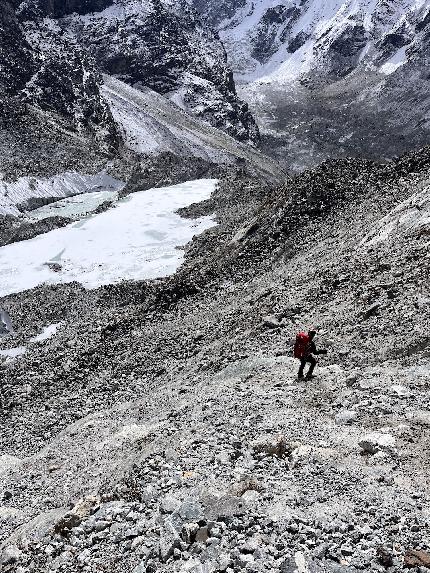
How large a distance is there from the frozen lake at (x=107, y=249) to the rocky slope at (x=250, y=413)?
27.1 ft

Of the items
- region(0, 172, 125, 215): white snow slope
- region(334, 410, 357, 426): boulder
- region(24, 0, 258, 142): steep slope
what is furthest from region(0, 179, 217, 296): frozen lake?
region(24, 0, 258, 142): steep slope

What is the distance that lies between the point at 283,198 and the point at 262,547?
71.2 feet

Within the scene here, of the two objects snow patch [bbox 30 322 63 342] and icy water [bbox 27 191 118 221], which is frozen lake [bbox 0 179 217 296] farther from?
icy water [bbox 27 191 118 221]

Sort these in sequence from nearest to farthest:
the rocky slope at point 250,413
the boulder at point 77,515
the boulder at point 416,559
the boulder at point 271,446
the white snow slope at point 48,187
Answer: the boulder at point 416,559, the rocky slope at point 250,413, the boulder at point 77,515, the boulder at point 271,446, the white snow slope at point 48,187

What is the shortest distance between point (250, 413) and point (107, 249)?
97.0 feet

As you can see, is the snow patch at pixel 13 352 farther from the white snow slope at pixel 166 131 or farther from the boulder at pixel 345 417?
the white snow slope at pixel 166 131

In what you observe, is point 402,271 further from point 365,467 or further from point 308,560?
point 308,560

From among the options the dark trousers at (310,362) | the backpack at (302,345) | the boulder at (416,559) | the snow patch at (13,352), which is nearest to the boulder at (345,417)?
the dark trousers at (310,362)

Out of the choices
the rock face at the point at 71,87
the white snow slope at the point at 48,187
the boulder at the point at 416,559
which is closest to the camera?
the boulder at the point at 416,559

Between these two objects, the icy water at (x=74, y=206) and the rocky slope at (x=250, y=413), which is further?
the icy water at (x=74, y=206)

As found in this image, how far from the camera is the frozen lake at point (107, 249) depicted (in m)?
33.8

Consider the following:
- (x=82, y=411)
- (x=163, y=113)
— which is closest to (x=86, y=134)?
(x=163, y=113)

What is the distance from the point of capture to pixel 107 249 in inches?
1540

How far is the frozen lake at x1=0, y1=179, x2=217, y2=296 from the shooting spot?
111 feet
